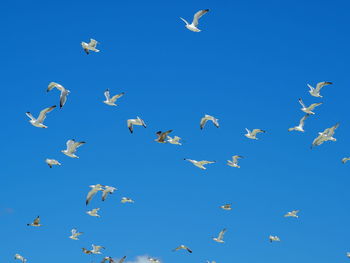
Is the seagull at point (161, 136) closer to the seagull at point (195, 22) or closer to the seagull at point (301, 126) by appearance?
the seagull at point (195, 22)

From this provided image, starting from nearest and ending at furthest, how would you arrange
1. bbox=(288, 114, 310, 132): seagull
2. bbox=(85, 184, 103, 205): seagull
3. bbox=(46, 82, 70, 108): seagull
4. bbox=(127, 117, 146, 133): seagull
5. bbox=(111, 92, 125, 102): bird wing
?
bbox=(46, 82, 70, 108): seagull
bbox=(127, 117, 146, 133): seagull
bbox=(111, 92, 125, 102): bird wing
bbox=(85, 184, 103, 205): seagull
bbox=(288, 114, 310, 132): seagull

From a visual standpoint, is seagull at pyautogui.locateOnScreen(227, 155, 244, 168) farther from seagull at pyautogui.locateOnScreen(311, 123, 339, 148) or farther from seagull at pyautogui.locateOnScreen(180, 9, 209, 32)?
seagull at pyautogui.locateOnScreen(180, 9, 209, 32)

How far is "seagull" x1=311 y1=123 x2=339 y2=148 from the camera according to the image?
43.8m

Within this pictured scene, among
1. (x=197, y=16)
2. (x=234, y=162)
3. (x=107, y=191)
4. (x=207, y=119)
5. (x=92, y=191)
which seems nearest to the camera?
(x=197, y=16)

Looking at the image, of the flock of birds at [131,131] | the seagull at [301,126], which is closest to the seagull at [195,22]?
the flock of birds at [131,131]

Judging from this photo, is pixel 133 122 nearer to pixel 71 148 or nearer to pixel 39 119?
pixel 71 148

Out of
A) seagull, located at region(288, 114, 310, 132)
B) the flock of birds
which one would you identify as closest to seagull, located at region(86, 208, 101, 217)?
the flock of birds

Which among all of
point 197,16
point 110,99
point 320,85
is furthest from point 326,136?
point 110,99

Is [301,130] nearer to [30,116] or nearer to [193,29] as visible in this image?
[193,29]

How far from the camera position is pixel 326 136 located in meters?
44.1

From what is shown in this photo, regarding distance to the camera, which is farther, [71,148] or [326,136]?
[326,136]

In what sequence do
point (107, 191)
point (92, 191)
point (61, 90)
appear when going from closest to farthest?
Answer: point (61, 90) < point (92, 191) < point (107, 191)

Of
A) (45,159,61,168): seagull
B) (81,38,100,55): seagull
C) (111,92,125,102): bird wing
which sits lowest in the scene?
(45,159,61,168): seagull

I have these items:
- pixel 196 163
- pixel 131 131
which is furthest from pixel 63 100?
pixel 196 163
